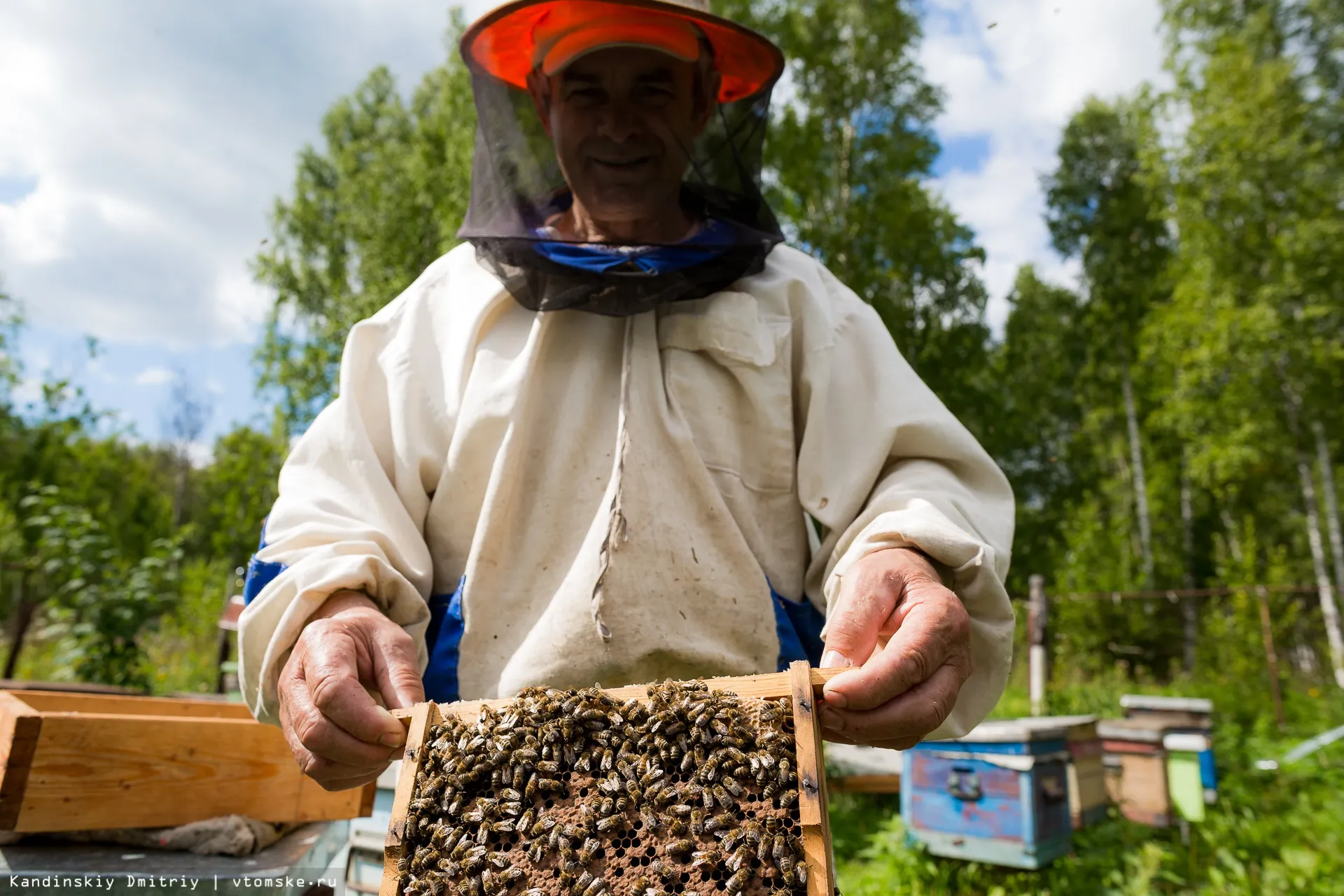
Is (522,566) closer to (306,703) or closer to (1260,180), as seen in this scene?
(306,703)

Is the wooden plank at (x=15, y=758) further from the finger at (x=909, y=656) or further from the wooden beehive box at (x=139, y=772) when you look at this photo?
the finger at (x=909, y=656)

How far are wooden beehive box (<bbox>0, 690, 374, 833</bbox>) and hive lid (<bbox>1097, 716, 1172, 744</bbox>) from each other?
6.17 m

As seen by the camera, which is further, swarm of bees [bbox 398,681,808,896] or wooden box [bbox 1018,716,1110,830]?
wooden box [bbox 1018,716,1110,830]

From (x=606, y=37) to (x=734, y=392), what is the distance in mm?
1049

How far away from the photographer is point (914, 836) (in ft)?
19.3

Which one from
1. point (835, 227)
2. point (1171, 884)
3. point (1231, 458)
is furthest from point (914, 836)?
point (1231, 458)

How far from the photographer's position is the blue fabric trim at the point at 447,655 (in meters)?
2.26

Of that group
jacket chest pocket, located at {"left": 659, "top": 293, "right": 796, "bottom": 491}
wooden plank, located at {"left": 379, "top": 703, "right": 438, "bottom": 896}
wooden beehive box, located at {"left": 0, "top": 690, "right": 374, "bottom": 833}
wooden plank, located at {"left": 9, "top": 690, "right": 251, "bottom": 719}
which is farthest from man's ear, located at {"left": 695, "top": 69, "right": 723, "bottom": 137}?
wooden plank, located at {"left": 9, "top": 690, "right": 251, "bottom": 719}

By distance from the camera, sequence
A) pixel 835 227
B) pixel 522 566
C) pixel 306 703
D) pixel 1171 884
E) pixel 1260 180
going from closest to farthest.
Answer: pixel 306 703
pixel 522 566
pixel 1171 884
pixel 835 227
pixel 1260 180

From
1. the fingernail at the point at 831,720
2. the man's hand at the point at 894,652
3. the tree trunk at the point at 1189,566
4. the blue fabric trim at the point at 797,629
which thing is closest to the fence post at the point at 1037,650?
the blue fabric trim at the point at 797,629

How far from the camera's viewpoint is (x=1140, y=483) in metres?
23.3

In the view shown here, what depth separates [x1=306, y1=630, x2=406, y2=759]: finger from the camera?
1719mm

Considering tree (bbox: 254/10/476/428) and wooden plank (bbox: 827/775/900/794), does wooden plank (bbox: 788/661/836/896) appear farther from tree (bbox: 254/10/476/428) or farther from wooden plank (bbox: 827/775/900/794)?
tree (bbox: 254/10/476/428)

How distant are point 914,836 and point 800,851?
5041 mm
